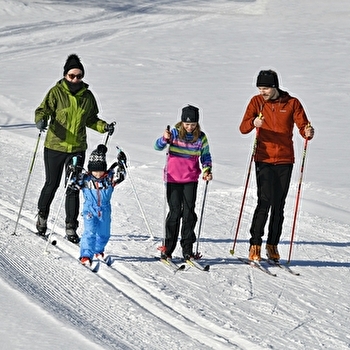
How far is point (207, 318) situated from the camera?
5.81 meters

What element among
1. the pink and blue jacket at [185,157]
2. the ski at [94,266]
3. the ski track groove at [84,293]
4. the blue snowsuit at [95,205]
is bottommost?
the ski track groove at [84,293]

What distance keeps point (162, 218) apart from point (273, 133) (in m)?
2.31

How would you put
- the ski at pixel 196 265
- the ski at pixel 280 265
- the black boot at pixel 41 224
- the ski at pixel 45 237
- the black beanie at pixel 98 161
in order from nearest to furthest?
the black beanie at pixel 98 161, the ski at pixel 196 265, the ski at pixel 280 265, the ski at pixel 45 237, the black boot at pixel 41 224

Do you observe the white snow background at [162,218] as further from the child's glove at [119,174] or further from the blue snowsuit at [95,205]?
the child's glove at [119,174]

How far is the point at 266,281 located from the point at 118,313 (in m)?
1.62

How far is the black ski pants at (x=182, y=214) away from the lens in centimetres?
696

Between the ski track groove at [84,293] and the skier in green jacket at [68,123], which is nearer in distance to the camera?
the ski track groove at [84,293]

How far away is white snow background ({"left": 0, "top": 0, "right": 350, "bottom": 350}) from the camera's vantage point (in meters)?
5.60

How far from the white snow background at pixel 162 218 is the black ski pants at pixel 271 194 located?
0.39 m

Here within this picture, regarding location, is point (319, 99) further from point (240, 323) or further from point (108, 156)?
point (240, 323)

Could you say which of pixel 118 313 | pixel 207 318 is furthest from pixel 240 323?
pixel 118 313

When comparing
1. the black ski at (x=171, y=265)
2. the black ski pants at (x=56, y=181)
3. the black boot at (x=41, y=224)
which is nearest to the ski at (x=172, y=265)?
the black ski at (x=171, y=265)

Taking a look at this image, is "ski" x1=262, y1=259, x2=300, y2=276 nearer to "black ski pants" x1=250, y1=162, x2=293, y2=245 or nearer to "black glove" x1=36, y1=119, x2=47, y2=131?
"black ski pants" x1=250, y1=162, x2=293, y2=245

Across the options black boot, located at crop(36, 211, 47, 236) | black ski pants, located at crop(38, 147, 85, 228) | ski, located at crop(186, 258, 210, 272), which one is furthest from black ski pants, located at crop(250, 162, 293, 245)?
black boot, located at crop(36, 211, 47, 236)
